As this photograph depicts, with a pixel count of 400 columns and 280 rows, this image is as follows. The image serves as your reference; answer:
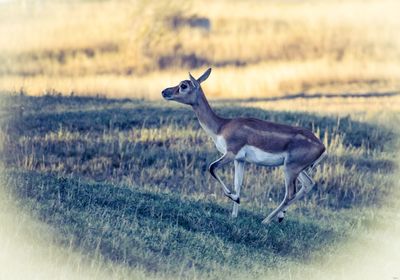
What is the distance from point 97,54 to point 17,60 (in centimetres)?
346

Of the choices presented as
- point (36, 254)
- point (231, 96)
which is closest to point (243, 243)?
point (36, 254)

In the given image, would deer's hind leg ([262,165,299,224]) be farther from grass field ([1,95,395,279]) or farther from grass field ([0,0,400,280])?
grass field ([0,0,400,280])

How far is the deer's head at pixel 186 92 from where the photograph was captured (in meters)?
13.3

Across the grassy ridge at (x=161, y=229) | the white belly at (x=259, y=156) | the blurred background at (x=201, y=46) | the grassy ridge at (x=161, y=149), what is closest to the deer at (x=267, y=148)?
the white belly at (x=259, y=156)

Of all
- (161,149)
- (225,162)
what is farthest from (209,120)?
(161,149)

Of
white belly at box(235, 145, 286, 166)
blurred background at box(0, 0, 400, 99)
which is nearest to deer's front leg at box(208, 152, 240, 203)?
white belly at box(235, 145, 286, 166)

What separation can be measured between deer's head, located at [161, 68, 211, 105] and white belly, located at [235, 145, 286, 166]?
3.20 ft

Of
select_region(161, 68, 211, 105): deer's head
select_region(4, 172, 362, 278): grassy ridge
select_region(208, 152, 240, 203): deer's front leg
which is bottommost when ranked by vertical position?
select_region(4, 172, 362, 278): grassy ridge

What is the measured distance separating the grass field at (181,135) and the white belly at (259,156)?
2.20 feet

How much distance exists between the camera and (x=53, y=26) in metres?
32.2

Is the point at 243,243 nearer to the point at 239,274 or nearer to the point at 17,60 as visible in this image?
the point at 239,274

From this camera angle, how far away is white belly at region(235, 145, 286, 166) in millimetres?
12930

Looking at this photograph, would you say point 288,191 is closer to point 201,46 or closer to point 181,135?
point 181,135

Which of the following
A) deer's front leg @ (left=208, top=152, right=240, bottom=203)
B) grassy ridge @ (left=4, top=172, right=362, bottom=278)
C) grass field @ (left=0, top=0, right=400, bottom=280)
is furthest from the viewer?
deer's front leg @ (left=208, top=152, right=240, bottom=203)
